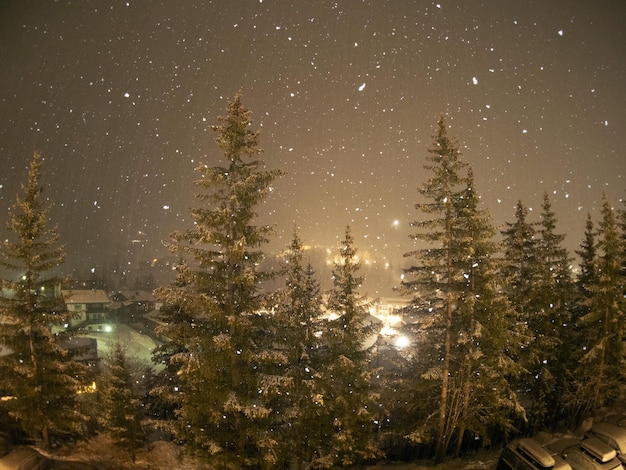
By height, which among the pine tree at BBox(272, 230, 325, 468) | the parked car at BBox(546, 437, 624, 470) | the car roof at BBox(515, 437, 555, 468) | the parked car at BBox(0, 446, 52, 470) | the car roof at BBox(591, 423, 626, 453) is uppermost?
the pine tree at BBox(272, 230, 325, 468)

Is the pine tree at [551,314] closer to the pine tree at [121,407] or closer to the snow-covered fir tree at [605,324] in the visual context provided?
the snow-covered fir tree at [605,324]

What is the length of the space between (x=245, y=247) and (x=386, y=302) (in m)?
88.8

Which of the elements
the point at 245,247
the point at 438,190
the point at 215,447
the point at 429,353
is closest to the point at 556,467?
the point at 429,353

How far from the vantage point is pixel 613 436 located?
1538cm

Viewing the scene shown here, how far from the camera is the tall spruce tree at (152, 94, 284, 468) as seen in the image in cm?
1202

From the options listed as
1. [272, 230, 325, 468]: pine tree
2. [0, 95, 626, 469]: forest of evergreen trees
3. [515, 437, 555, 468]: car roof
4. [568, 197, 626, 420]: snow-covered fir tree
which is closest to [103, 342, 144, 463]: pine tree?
[0, 95, 626, 469]: forest of evergreen trees

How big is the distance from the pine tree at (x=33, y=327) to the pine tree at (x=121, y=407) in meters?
1.39

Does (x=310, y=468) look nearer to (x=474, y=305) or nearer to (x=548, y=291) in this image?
(x=474, y=305)

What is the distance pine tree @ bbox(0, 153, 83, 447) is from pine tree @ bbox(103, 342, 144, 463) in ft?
4.57

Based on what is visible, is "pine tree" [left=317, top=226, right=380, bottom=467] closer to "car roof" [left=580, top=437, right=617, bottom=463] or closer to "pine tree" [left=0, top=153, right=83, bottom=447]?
"car roof" [left=580, top=437, right=617, bottom=463]

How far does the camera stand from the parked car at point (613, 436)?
15024mm

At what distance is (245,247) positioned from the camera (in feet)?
39.8

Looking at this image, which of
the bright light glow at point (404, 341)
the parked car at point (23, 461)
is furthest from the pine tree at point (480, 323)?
the parked car at point (23, 461)

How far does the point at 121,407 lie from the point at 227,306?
9466 millimetres
